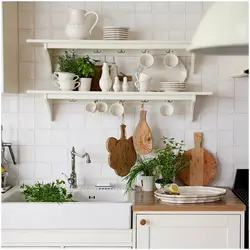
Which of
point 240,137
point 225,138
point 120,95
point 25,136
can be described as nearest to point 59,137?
point 25,136

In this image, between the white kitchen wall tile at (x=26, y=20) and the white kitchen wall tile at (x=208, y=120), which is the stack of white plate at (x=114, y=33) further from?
the white kitchen wall tile at (x=208, y=120)

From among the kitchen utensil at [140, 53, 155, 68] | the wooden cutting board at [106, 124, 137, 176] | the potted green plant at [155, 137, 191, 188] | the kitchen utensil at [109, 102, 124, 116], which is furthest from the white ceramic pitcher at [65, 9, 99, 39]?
the potted green plant at [155, 137, 191, 188]

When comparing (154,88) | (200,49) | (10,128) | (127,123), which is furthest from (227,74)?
(200,49)

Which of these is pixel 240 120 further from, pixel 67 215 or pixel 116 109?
pixel 67 215

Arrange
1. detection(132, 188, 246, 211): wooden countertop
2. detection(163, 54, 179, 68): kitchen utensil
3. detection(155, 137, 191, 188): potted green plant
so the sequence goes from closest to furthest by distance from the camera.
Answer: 1. detection(132, 188, 246, 211): wooden countertop
2. detection(155, 137, 191, 188): potted green plant
3. detection(163, 54, 179, 68): kitchen utensil

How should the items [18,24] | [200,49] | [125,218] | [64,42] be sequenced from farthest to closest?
[18,24], [64,42], [125,218], [200,49]

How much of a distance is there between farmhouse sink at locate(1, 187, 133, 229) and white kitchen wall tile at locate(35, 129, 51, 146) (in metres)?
0.64

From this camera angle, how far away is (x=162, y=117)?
3.54 m

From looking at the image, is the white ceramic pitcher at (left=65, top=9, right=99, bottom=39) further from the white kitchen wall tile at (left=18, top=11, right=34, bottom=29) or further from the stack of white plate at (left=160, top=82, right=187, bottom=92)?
the stack of white plate at (left=160, top=82, right=187, bottom=92)

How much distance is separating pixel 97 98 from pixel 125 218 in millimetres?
781

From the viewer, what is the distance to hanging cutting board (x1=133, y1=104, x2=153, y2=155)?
346 cm

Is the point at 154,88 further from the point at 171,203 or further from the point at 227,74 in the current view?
the point at 171,203

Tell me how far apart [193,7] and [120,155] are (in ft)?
3.60

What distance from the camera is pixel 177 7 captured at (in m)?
3.51
